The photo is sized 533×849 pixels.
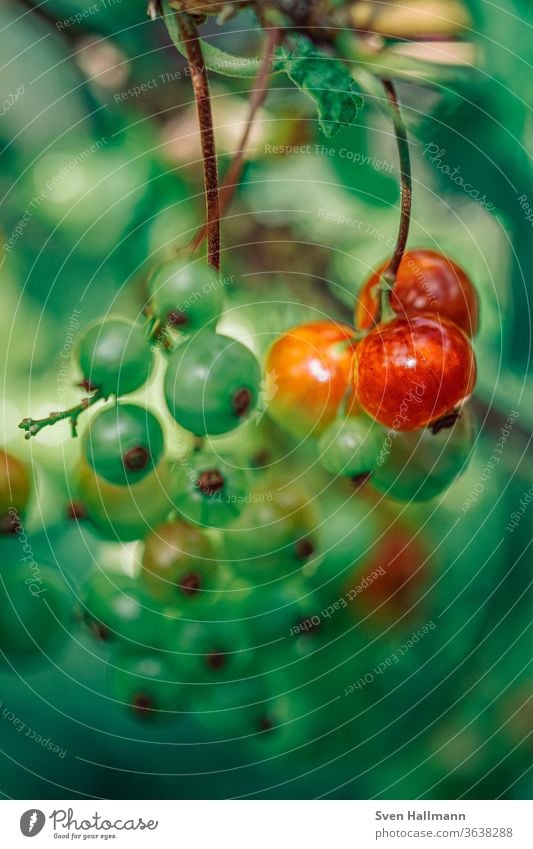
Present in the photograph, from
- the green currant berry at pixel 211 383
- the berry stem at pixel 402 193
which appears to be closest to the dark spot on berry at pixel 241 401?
the green currant berry at pixel 211 383

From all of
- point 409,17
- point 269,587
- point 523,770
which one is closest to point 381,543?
point 269,587

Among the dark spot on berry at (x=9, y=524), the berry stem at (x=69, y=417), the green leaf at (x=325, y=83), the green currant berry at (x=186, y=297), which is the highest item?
the green leaf at (x=325, y=83)

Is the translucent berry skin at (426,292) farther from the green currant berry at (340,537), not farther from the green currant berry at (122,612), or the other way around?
the green currant berry at (122,612)

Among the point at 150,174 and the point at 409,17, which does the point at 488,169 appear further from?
the point at 150,174

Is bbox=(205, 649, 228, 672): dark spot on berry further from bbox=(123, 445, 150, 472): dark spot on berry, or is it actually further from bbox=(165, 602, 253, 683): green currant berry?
bbox=(123, 445, 150, 472): dark spot on berry

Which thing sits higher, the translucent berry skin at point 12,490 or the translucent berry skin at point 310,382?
the translucent berry skin at point 310,382
